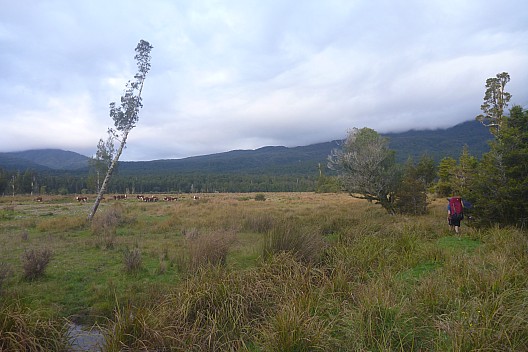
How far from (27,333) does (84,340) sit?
0.89 metres

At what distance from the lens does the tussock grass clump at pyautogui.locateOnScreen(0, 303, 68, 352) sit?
166 inches

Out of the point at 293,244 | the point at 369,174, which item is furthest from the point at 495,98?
the point at 293,244

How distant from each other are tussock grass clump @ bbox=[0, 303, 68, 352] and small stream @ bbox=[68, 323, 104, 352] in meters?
0.17

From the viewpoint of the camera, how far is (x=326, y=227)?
550 inches

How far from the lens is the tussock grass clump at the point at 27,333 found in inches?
166

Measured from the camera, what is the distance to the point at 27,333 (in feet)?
14.5

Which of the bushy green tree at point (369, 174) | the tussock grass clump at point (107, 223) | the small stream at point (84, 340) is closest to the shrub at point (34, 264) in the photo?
the small stream at point (84, 340)

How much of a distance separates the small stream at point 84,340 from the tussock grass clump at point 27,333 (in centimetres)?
17

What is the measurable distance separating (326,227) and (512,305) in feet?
31.5

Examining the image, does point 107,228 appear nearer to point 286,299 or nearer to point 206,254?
point 206,254

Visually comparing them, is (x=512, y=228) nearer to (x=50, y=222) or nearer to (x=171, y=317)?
(x=171, y=317)

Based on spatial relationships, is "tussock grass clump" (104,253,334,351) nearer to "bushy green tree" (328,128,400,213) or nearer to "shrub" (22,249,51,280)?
"shrub" (22,249,51,280)

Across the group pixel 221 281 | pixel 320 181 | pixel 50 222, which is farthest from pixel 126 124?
pixel 320 181

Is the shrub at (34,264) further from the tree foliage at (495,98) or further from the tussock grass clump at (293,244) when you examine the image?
the tree foliage at (495,98)
